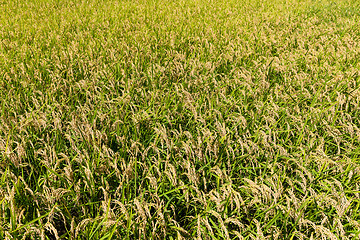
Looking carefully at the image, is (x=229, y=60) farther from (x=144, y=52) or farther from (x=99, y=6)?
(x=99, y=6)

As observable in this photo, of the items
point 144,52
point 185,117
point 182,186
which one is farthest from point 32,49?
point 182,186

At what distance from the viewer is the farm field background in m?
1.65

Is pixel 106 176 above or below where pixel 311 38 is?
below

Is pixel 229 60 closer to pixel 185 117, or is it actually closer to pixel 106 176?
pixel 185 117

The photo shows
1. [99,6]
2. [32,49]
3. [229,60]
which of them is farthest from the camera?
[99,6]

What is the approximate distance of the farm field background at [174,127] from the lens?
5.42 ft

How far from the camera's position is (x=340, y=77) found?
341cm

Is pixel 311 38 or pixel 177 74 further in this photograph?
pixel 311 38

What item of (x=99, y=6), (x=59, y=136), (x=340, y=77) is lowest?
(x=59, y=136)

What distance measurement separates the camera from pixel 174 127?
8.73ft

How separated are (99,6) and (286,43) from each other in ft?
18.7

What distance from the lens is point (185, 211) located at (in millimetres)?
1947

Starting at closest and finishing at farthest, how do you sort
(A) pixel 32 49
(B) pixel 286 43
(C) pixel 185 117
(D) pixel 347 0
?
1. (C) pixel 185 117
2. (A) pixel 32 49
3. (B) pixel 286 43
4. (D) pixel 347 0

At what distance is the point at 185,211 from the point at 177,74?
2.04 m
